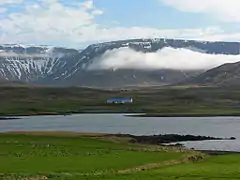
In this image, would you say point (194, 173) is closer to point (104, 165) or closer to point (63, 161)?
point (104, 165)

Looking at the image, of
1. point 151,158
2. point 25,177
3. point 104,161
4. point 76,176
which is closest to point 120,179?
point 76,176

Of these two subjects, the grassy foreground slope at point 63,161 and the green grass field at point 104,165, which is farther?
the grassy foreground slope at point 63,161

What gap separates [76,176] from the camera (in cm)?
4081

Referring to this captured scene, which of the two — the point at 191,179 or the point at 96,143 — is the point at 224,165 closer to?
the point at 191,179

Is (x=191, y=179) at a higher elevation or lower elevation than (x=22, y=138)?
higher

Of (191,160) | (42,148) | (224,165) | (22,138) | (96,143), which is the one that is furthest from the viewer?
(22,138)

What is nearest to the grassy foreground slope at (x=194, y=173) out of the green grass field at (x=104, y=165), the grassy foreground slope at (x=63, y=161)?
the green grass field at (x=104, y=165)

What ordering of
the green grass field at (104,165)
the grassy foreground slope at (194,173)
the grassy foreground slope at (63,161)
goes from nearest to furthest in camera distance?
1. the grassy foreground slope at (194,173)
2. the green grass field at (104,165)
3. the grassy foreground slope at (63,161)

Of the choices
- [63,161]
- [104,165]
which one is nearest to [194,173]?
[104,165]

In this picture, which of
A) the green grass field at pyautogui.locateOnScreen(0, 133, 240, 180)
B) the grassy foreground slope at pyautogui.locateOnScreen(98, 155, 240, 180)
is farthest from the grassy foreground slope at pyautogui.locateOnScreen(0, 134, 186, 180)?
the grassy foreground slope at pyautogui.locateOnScreen(98, 155, 240, 180)

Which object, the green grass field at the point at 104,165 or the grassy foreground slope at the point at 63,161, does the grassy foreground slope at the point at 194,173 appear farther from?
the grassy foreground slope at the point at 63,161

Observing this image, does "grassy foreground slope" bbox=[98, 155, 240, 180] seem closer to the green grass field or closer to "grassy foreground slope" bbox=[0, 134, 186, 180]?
the green grass field

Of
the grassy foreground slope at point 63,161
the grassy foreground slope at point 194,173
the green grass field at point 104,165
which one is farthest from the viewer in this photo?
the grassy foreground slope at point 63,161

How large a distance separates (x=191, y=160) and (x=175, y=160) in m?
3.09
